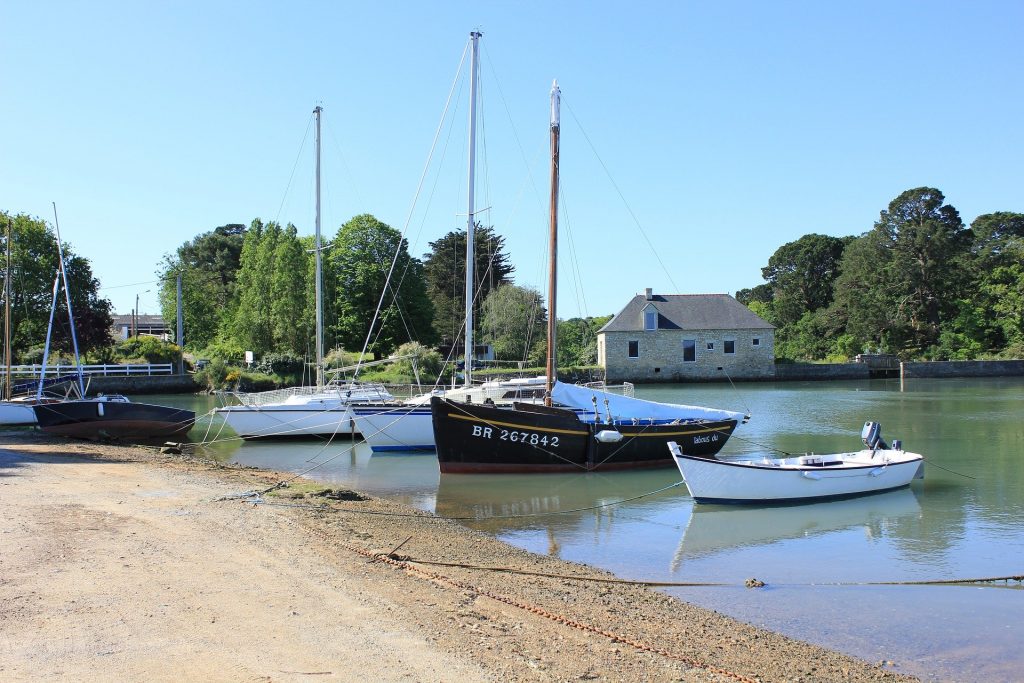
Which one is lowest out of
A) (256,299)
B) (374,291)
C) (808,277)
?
(256,299)

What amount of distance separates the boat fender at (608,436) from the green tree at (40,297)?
40.0 m

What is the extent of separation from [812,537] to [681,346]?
50.9 m

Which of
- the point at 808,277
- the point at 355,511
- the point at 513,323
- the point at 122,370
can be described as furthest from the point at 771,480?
the point at 808,277

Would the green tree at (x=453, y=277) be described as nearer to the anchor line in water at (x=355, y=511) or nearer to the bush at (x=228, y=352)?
the bush at (x=228, y=352)

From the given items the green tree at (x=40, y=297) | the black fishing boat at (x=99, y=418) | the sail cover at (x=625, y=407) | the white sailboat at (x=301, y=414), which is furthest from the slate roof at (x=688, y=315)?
the black fishing boat at (x=99, y=418)

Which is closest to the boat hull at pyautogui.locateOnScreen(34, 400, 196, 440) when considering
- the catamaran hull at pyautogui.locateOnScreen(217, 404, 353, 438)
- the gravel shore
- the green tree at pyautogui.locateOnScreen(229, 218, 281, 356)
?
the catamaran hull at pyautogui.locateOnScreen(217, 404, 353, 438)

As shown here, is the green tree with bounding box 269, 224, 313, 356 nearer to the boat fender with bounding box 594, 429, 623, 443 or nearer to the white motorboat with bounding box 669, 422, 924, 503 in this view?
the boat fender with bounding box 594, 429, 623, 443

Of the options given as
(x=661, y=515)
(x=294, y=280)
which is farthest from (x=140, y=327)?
(x=661, y=515)

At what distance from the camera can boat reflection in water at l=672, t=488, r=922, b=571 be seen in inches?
533

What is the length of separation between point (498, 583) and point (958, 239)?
78.7m

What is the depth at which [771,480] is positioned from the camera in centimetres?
1616

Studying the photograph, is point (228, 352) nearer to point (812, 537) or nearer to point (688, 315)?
point (688, 315)

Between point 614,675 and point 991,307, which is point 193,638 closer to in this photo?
point 614,675

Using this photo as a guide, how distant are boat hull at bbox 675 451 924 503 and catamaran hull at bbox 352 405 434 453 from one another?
10.2 metres
